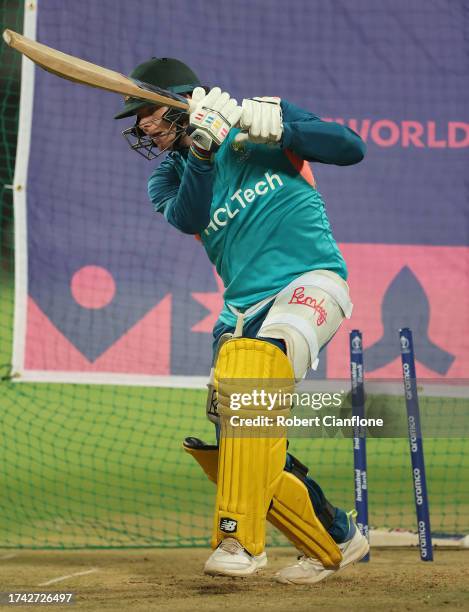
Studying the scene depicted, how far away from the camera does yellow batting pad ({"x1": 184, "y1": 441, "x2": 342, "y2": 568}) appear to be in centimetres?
375

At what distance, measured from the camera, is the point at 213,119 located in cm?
357

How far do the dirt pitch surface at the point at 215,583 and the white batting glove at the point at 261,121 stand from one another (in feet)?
5.70

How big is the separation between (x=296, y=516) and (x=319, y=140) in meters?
1.45

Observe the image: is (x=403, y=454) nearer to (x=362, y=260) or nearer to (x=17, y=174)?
(x=362, y=260)

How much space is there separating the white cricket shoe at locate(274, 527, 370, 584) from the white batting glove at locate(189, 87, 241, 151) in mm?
1748

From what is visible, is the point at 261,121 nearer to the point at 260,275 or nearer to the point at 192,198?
the point at 192,198

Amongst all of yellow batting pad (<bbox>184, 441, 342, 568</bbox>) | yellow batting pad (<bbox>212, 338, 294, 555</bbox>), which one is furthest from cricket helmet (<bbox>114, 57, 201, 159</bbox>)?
yellow batting pad (<bbox>184, 441, 342, 568</bbox>)

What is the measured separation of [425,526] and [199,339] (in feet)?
8.49

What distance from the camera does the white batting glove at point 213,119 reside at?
356 cm

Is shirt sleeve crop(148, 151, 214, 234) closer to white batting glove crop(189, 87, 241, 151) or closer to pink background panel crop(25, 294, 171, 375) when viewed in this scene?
white batting glove crop(189, 87, 241, 151)

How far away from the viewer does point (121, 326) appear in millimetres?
7371

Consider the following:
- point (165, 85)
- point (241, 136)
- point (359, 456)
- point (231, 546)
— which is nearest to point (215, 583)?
point (231, 546)
